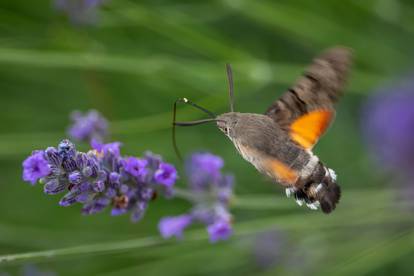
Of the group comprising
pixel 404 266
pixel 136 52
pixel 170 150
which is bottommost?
pixel 404 266

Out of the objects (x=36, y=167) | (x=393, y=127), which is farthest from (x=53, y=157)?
(x=393, y=127)

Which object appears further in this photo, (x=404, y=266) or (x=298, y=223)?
(x=404, y=266)

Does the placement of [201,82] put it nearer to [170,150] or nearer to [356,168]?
[170,150]

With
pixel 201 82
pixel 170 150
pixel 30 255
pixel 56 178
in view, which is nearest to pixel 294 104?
pixel 56 178

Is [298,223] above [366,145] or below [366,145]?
below

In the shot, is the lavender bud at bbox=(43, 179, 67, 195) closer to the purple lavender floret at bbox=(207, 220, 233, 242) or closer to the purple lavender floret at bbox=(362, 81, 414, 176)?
the purple lavender floret at bbox=(207, 220, 233, 242)

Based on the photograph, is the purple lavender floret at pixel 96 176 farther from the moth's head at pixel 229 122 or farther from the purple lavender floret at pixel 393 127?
the purple lavender floret at pixel 393 127

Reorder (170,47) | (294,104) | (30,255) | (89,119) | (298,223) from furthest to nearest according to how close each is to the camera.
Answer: (170,47), (298,223), (89,119), (294,104), (30,255)

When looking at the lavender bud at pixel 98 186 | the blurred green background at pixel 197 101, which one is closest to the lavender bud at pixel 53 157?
the lavender bud at pixel 98 186
